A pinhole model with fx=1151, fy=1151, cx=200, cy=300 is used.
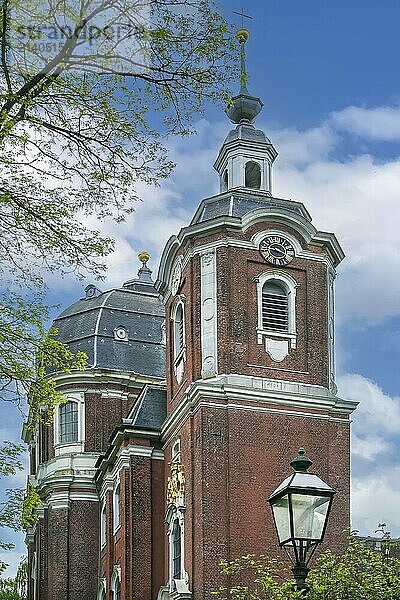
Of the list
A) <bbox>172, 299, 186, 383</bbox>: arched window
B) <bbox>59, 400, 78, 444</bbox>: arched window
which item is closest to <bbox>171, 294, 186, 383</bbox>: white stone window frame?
<bbox>172, 299, 186, 383</bbox>: arched window

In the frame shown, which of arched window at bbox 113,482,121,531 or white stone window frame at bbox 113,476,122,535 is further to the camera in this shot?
arched window at bbox 113,482,121,531

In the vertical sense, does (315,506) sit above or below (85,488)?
below

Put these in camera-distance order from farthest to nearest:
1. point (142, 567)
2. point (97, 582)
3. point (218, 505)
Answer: point (97, 582) → point (142, 567) → point (218, 505)

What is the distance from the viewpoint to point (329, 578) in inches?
1003

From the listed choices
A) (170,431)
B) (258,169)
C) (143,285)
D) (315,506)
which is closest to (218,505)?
(170,431)

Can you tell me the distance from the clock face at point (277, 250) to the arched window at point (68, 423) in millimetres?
14588

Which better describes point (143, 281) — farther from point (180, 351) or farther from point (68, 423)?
point (180, 351)

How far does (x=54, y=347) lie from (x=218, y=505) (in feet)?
61.0

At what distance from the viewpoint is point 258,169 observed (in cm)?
4053

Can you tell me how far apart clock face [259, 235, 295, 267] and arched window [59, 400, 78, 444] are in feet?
47.9

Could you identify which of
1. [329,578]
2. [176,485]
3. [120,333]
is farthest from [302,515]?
[120,333]

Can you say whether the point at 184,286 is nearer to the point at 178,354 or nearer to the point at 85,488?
the point at 178,354

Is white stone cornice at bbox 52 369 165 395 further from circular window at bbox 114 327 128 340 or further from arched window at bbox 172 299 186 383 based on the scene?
arched window at bbox 172 299 186 383

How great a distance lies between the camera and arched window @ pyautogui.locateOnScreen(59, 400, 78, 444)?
4703cm
